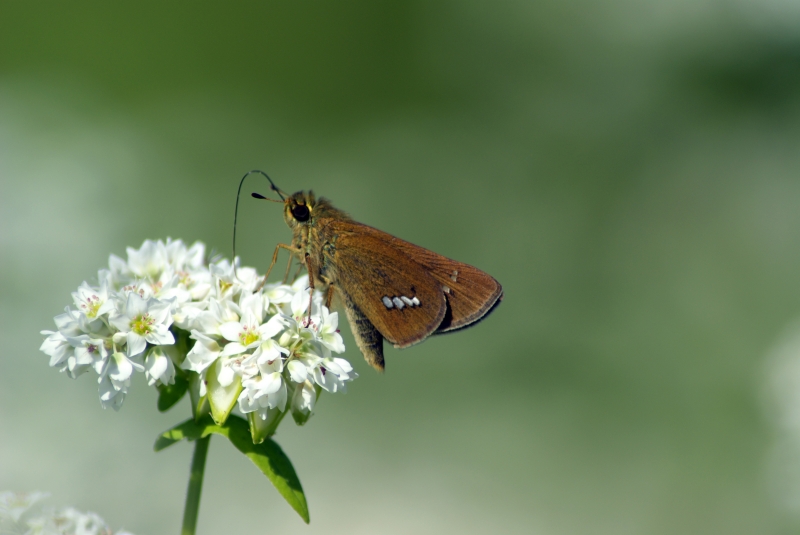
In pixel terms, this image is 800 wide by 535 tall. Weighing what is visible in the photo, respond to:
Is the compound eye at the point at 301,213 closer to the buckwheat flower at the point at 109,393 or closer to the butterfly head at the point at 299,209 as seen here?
the butterfly head at the point at 299,209

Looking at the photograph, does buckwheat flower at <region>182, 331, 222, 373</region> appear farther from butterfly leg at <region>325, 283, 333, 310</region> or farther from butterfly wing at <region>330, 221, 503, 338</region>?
butterfly wing at <region>330, 221, 503, 338</region>

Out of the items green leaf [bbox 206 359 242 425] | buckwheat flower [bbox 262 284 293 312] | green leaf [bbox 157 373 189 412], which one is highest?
buckwheat flower [bbox 262 284 293 312]

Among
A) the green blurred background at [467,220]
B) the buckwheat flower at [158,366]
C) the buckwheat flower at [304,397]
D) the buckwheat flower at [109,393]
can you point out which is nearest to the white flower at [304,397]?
the buckwheat flower at [304,397]

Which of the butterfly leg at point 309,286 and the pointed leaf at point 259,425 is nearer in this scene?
the pointed leaf at point 259,425

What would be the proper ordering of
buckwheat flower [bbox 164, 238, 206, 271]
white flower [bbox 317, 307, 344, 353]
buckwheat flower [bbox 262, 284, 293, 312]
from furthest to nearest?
1. buckwheat flower [bbox 164, 238, 206, 271]
2. buckwheat flower [bbox 262, 284, 293, 312]
3. white flower [bbox 317, 307, 344, 353]

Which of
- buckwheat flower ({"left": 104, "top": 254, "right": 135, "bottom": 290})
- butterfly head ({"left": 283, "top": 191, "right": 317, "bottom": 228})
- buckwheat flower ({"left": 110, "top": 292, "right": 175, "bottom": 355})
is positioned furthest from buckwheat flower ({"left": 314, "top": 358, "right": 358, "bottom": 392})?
butterfly head ({"left": 283, "top": 191, "right": 317, "bottom": 228})

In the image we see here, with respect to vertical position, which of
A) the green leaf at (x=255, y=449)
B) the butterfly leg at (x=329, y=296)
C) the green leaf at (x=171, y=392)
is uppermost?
the butterfly leg at (x=329, y=296)

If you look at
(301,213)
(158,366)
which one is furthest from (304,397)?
(301,213)

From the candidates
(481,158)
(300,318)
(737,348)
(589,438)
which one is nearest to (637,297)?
(737,348)
